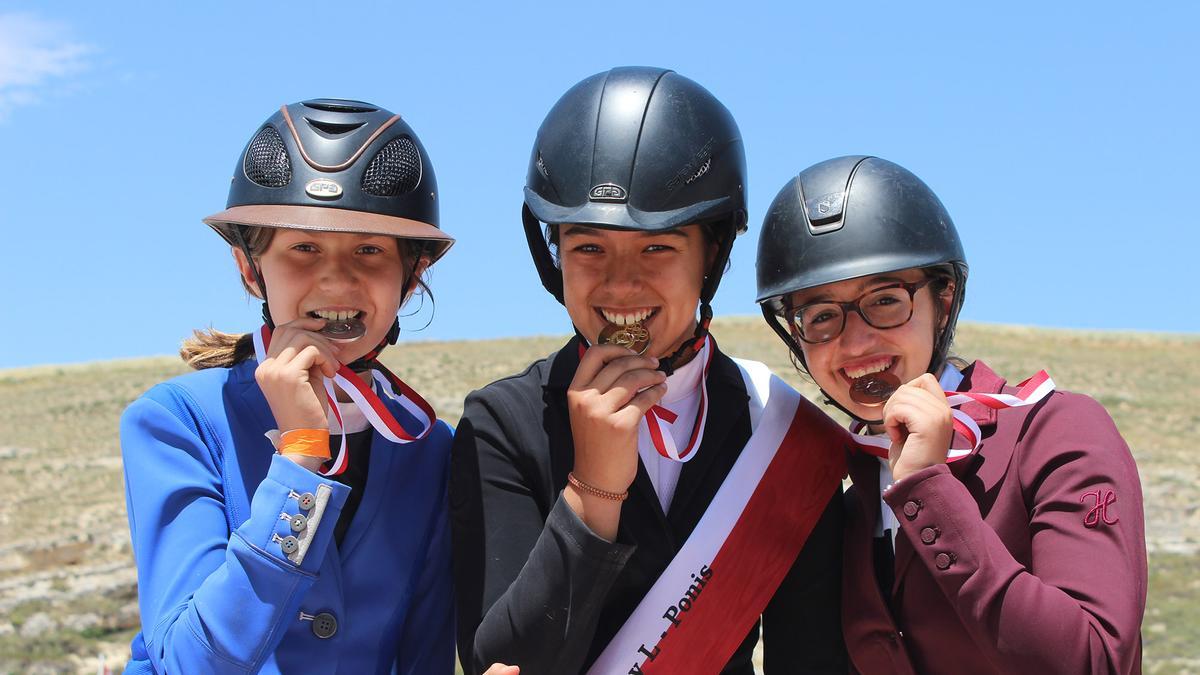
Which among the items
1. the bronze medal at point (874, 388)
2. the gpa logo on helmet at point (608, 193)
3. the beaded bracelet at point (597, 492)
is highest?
the gpa logo on helmet at point (608, 193)

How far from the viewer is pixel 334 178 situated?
13.6ft

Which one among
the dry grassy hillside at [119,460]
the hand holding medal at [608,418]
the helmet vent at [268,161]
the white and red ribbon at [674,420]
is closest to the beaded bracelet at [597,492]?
the hand holding medal at [608,418]

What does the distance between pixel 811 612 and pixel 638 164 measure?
5.06 feet

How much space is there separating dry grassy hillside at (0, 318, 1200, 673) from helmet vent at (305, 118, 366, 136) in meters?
11.1

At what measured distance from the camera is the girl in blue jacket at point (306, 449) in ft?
11.5

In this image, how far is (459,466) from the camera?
3.78 m

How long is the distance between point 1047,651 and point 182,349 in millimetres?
3022

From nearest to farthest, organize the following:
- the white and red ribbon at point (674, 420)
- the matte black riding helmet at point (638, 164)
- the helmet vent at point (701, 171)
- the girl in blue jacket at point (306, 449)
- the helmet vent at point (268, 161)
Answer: the girl in blue jacket at point (306, 449) → the white and red ribbon at point (674, 420) → the matte black riding helmet at point (638, 164) → the helmet vent at point (701, 171) → the helmet vent at point (268, 161)

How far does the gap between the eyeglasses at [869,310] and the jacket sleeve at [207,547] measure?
158 centimetres

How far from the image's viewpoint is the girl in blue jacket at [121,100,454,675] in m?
3.52

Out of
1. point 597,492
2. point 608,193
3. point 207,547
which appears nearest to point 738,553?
point 597,492

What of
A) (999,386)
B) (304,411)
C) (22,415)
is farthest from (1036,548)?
(22,415)

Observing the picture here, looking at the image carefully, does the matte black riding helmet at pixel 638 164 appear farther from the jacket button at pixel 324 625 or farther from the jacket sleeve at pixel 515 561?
Result: the jacket button at pixel 324 625

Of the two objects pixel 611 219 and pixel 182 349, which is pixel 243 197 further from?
pixel 611 219
